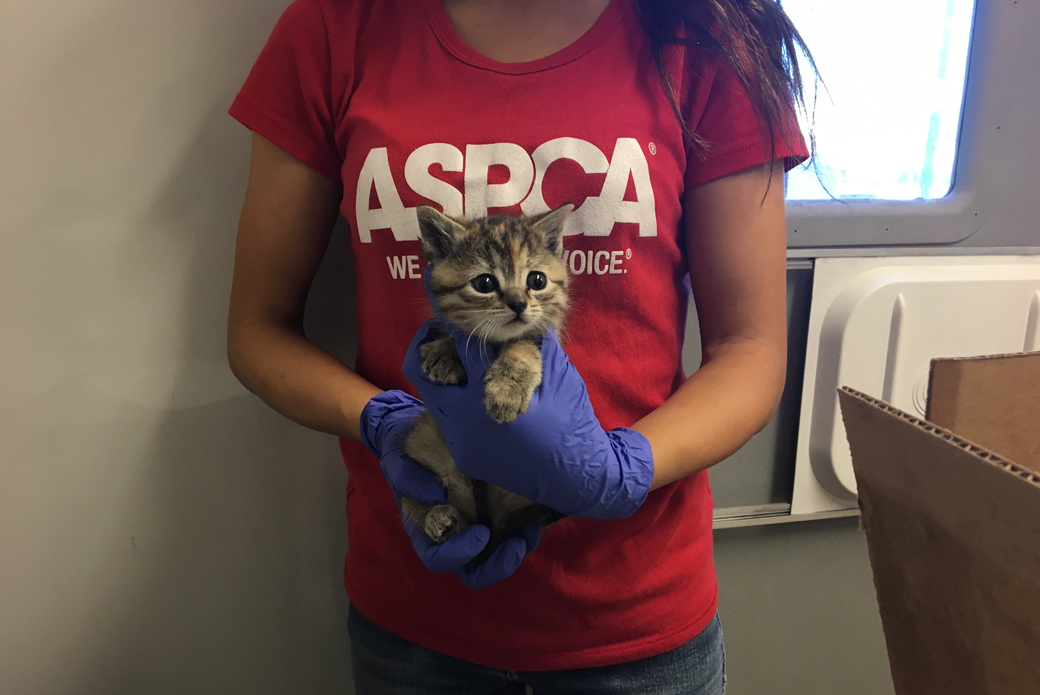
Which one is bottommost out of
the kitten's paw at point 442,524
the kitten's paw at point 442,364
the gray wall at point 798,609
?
the gray wall at point 798,609

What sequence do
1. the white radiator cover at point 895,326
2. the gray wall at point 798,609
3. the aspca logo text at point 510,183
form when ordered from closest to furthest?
1. the aspca logo text at point 510,183
2. the white radiator cover at point 895,326
3. the gray wall at point 798,609

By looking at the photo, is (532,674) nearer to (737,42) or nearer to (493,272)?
(493,272)

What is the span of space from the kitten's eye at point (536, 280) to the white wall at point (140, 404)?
74 centimetres

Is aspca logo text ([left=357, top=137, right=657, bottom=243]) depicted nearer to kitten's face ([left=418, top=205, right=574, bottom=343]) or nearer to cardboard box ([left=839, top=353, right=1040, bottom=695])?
kitten's face ([left=418, top=205, right=574, bottom=343])

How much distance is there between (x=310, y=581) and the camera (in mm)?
1225

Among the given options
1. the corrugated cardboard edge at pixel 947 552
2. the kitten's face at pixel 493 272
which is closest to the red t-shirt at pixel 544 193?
the kitten's face at pixel 493 272

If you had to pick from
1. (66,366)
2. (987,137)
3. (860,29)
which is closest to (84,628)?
(66,366)

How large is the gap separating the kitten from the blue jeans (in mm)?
263

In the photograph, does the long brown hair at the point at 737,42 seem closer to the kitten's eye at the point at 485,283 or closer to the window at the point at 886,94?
the kitten's eye at the point at 485,283

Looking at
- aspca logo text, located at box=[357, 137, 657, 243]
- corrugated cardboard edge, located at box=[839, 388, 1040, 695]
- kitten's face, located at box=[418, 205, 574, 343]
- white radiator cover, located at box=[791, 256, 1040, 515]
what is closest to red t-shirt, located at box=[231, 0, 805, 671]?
aspca logo text, located at box=[357, 137, 657, 243]

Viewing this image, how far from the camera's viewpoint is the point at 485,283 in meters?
0.65

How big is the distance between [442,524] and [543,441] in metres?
0.19

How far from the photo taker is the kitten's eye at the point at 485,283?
644 mm

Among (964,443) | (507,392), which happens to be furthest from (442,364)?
(964,443)
